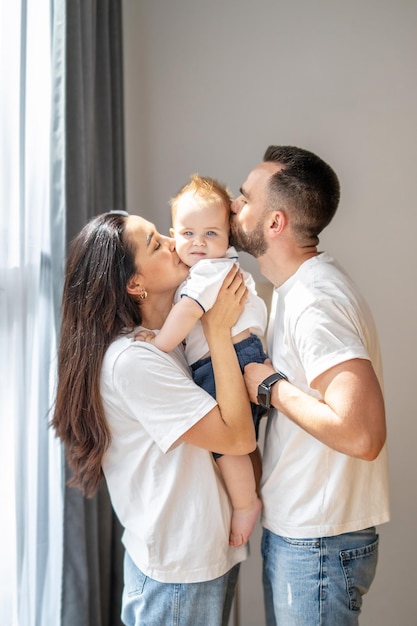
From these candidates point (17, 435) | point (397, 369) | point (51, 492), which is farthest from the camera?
point (397, 369)

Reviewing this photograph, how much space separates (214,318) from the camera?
1.74 meters

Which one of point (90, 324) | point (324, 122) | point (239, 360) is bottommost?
point (239, 360)

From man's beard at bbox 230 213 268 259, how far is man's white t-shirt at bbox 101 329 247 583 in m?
0.37

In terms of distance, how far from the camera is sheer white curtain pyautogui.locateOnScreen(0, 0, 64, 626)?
6.30ft

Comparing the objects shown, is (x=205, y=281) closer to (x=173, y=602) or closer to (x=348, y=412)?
(x=348, y=412)

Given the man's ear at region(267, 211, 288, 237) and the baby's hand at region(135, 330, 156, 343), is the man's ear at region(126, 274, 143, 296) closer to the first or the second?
the baby's hand at region(135, 330, 156, 343)

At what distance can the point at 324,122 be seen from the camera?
2.78 meters

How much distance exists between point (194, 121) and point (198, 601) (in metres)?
1.94

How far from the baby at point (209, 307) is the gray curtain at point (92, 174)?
0.46m

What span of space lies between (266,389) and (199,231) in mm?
473

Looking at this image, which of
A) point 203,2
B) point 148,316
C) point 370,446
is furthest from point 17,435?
point 203,2

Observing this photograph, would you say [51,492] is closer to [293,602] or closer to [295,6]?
[293,602]

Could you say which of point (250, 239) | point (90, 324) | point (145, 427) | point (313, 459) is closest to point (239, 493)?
point (313, 459)

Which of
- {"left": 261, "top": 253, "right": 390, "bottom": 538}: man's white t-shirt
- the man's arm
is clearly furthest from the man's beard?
the man's arm
